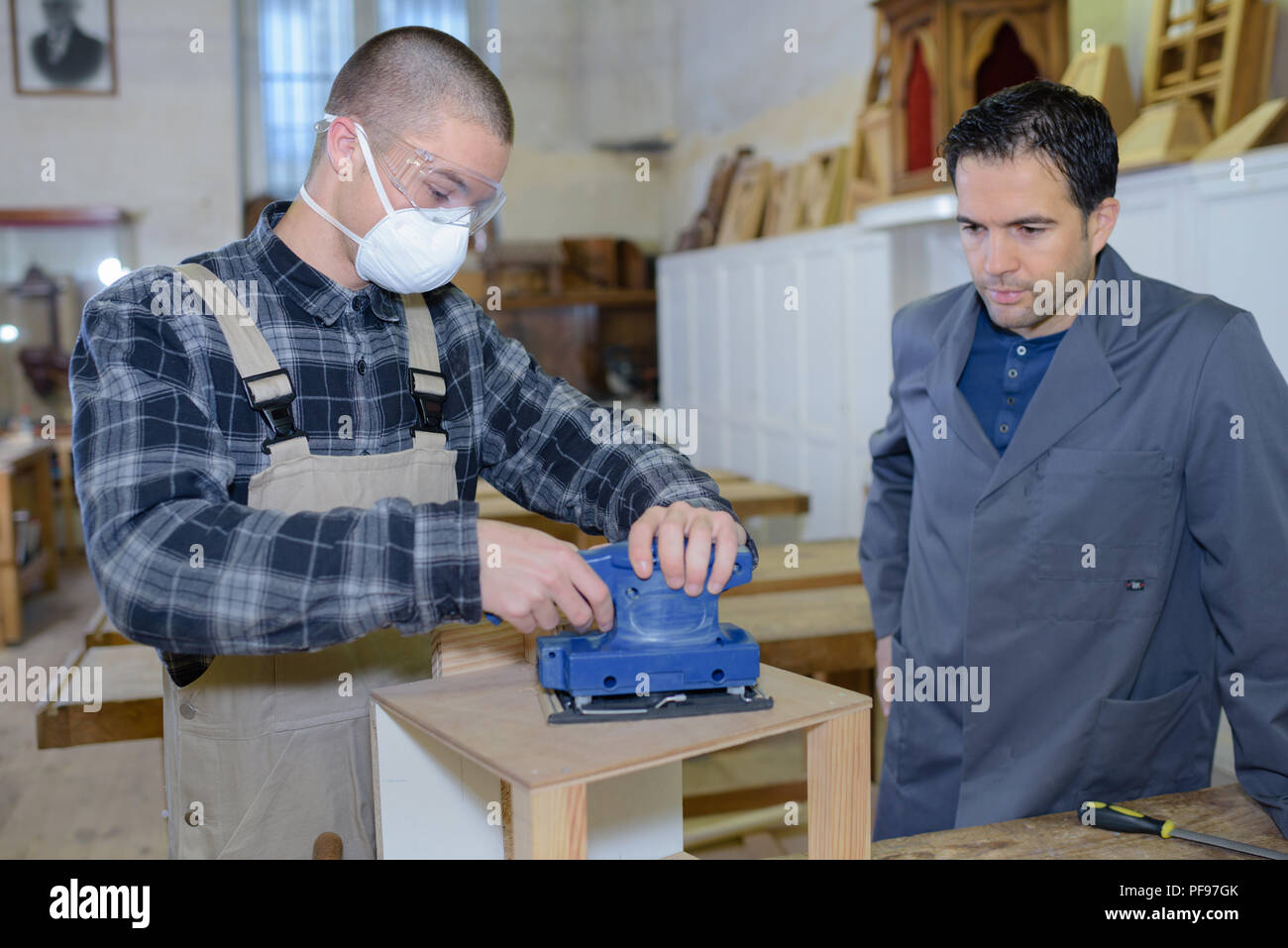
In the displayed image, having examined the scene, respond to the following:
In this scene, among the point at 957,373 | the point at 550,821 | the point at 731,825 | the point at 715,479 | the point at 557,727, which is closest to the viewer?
the point at 550,821

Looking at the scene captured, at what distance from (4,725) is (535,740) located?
494cm

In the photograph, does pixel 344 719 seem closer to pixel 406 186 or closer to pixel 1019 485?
pixel 406 186

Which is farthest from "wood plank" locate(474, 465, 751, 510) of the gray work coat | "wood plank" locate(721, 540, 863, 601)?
the gray work coat

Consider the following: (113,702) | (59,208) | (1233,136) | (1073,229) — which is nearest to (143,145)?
(59,208)

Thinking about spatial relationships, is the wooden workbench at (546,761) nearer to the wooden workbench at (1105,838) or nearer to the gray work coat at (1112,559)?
the wooden workbench at (1105,838)

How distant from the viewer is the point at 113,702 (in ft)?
8.54

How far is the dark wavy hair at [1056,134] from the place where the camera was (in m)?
1.81

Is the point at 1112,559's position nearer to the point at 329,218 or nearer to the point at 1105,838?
the point at 1105,838

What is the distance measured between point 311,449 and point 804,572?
2443 millimetres

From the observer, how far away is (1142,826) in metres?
1.54

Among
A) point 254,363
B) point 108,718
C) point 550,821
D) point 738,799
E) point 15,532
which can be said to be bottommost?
point 738,799

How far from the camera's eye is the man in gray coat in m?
1.73

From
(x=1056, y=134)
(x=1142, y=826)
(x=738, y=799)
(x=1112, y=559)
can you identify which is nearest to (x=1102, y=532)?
(x=1112, y=559)

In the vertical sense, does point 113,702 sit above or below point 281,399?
below
